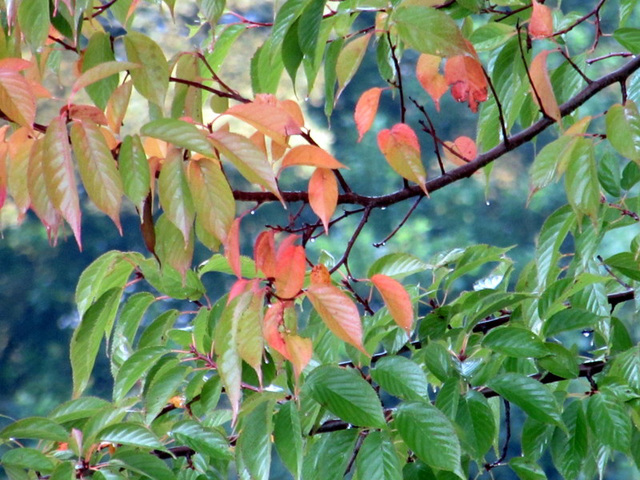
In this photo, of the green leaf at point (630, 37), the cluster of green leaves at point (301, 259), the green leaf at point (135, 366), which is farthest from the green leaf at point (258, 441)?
the green leaf at point (630, 37)

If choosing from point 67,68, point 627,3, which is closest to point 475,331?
point 627,3

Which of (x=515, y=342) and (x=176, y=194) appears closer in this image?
(x=176, y=194)

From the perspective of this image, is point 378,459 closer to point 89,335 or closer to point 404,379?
point 404,379

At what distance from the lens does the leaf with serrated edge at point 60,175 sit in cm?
34

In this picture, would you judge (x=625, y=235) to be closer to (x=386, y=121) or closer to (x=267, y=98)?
(x=386, y=121)

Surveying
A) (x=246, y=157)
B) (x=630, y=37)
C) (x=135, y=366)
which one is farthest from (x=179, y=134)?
(x=630, y=37)

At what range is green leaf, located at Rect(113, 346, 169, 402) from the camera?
556mm

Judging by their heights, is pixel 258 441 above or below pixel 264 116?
below

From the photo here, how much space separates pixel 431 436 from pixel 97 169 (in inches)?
8.8

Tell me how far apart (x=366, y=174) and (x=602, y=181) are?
8.22 feet

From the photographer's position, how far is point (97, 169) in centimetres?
36

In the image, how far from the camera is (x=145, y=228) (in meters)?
0.41

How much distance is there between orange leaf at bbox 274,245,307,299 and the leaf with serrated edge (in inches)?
4.0

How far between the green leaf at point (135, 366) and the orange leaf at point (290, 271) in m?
0.17
